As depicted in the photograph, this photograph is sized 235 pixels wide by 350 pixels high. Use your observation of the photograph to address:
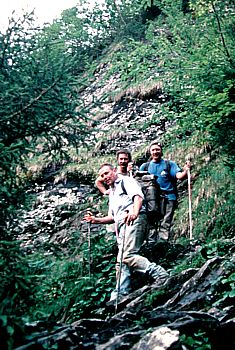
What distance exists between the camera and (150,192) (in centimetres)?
773

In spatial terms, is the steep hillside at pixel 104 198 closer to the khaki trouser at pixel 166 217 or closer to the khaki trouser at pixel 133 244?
the khaki trouser at pixel 166 217

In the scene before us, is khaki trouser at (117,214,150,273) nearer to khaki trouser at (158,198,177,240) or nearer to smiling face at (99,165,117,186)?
smiling face at (99,165,117,186)

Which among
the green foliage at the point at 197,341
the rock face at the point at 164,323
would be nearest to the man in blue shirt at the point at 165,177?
the rock face at the point at 164,323

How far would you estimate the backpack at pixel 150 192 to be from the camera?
7594 millimetres

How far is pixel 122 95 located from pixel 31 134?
1437cm

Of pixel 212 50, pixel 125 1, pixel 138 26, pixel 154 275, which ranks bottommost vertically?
pixel 154 275

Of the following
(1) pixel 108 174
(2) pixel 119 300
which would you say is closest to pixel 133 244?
(2) pixel 119 300

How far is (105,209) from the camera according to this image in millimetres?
12984

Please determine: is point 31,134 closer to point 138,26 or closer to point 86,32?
point 138,26

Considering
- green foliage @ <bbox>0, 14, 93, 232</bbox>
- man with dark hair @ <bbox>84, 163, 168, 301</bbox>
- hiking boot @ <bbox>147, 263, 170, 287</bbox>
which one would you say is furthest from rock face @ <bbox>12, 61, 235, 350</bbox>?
green foliage @ <bbox>0, 14, 93, 232</bbox>

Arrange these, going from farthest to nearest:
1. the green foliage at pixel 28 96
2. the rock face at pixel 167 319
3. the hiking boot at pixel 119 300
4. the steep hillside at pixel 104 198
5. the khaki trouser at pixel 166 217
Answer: the khaki trouser at pixel 166 217
the hiking boot at pixel 119 300
the green foliage at pixel 28 96
the steep hillside at pixel 104 198
the rock face at pixel 167 319

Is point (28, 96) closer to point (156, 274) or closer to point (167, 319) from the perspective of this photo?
point (167, 319)

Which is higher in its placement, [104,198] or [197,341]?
[104,198]

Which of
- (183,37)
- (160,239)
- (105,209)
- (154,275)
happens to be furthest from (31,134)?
(105,209)
